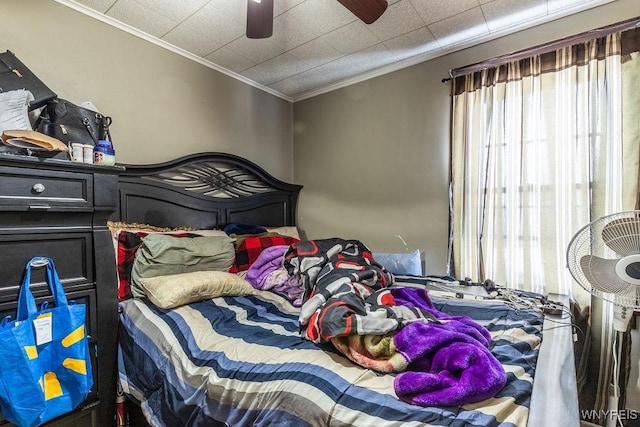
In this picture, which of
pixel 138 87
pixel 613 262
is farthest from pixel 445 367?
pixel 138 87

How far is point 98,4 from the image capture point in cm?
190

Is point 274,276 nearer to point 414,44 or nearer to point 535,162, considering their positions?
point 535,162

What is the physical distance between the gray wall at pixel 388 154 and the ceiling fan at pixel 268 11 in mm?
1168

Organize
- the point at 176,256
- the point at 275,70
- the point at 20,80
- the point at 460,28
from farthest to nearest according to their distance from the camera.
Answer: the point at 275,70
the point at 460,28
the point at 176,256
the point at 20,80

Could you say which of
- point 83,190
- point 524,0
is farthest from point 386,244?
point 83,190

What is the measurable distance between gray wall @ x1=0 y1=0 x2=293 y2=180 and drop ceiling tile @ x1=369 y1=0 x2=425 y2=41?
136 cm

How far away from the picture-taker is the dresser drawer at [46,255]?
128cm

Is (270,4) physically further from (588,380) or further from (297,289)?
(588,380)

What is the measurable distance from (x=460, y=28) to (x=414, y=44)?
1.06 feet

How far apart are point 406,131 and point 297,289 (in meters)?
1.65

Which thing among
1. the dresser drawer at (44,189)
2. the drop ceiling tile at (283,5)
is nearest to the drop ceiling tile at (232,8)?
the drop ceiling tile at (283,5)

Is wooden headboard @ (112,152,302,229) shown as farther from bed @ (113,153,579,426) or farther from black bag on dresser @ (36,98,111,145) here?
black bag on dresser @ (36,98,111,145)

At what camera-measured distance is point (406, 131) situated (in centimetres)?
264

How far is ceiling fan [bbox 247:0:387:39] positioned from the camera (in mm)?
1407
